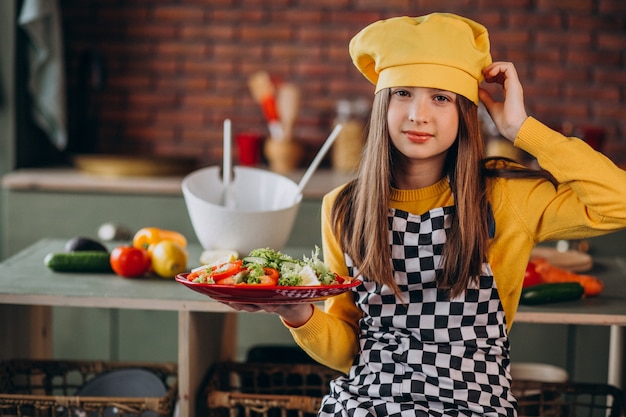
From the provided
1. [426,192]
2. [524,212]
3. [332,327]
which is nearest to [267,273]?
[332,327]

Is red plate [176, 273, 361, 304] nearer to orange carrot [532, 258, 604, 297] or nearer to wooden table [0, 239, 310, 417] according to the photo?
wooden table [0, 239, 310, 417]

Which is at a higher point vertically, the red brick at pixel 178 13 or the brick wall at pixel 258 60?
the red brick at pixel 178 13

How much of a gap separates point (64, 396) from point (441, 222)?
93 centimetres

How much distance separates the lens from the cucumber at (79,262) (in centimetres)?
204

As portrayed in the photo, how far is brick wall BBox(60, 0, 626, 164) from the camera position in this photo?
3643mm

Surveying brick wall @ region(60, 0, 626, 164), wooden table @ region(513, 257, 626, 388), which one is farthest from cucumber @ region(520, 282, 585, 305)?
brick wall @ region(60, 0, 626, 164)

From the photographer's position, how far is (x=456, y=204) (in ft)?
5.32

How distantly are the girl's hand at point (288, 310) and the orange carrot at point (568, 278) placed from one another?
68 cm

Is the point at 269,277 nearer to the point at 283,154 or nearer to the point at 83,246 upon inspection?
the point at 83,246

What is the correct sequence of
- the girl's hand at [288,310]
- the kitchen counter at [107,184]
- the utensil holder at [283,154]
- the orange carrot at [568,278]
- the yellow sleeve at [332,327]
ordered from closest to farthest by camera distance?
the girl's hand at [288,310], the yellow sleeve at [332,327], the orange carrot at [568,278], the kitchen counter at [107,184], the utensil holder at [283,154]

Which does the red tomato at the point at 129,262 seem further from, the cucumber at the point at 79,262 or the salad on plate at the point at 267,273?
the salad on plate at the point at 267,273

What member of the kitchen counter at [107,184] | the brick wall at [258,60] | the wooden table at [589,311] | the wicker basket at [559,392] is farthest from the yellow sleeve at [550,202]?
the brick wall at [258,60]

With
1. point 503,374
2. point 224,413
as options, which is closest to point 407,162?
point 503,374

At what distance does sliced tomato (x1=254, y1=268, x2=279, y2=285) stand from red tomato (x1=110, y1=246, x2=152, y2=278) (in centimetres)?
62
